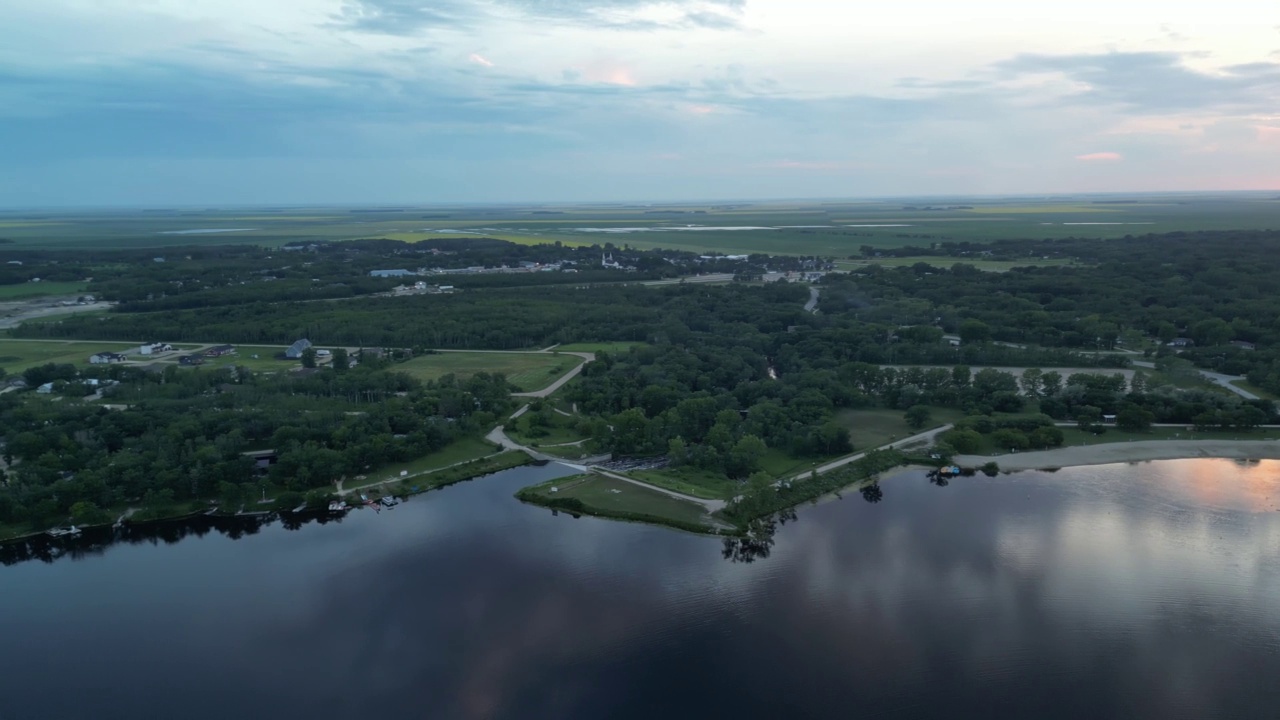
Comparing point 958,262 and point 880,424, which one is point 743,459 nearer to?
point 880,424

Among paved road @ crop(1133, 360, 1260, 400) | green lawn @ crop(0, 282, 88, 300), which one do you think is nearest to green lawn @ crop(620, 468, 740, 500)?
paved road @ crop(1133, 360, 1260, 400)

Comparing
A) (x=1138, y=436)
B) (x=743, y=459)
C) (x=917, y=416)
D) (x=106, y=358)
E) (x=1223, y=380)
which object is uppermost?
(x=106, y=358)

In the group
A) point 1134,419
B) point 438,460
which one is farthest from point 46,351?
point 1134,419

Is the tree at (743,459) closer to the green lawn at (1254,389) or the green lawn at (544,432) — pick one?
the green lawn at (544,432)

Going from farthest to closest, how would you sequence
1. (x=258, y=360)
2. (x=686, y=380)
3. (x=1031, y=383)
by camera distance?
(x=258, y=360) → (x=686, y=380) → (x=1031, y=383)

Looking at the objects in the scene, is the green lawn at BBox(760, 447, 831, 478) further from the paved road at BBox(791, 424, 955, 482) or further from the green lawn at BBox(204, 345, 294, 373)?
the green lawn at BBox(204, 345, 294, 373)

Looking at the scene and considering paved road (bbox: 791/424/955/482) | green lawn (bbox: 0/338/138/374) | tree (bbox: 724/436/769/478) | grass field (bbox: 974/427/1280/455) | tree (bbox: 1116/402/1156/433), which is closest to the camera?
tree (bbox: 724/436/769/478)
